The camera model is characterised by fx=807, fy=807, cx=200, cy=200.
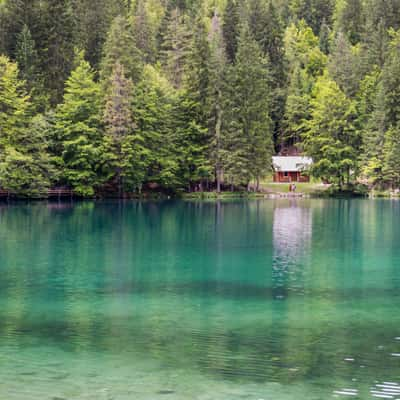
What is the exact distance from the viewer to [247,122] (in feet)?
317

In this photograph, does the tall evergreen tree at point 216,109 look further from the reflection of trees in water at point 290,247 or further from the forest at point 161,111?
the reflection of trees in water at point 290,247

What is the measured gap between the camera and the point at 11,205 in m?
72.4

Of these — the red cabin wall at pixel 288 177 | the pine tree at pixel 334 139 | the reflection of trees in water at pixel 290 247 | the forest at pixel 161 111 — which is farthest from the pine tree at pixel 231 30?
the reflection of trees in water at pixel 290 247

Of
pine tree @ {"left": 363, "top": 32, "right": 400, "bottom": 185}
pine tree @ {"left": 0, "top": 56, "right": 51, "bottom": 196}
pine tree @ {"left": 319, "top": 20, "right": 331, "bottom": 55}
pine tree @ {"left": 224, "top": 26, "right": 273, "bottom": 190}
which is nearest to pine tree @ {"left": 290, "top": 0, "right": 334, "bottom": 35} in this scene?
pine tree @ {"left": 319, "top": 20, "right": 331, "bottom": 55}

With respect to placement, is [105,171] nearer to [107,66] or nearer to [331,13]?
[107,66]

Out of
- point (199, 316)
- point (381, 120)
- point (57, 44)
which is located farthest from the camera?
point (57, 44)

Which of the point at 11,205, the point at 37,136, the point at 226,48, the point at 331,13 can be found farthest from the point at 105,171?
the point at 331,13

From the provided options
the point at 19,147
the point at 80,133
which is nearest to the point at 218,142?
the point at 80,133

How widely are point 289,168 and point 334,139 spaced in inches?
522

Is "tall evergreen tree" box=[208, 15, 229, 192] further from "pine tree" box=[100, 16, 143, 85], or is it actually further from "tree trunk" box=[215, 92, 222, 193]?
"pine tree" box=[100, 16, 143, 85]

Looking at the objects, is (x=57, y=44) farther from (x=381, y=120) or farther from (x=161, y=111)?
(x=381, y=120)

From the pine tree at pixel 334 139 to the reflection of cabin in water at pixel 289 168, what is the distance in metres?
8.42

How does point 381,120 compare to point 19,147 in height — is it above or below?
above

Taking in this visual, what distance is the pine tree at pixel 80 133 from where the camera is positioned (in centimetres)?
8200
